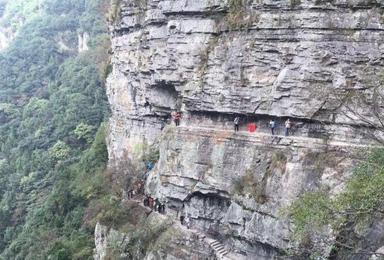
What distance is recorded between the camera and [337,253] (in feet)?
56.6

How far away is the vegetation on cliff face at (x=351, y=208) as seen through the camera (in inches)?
545

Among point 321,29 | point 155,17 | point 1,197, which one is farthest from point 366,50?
point 1,197

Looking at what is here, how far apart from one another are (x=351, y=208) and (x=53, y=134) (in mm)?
43525

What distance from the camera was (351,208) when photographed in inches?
575

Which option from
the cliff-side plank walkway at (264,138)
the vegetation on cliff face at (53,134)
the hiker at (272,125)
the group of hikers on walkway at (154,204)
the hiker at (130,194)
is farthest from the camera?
the vegetation on cliff face at (53,134)

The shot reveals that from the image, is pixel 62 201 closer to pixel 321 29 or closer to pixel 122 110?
pixel 122 110

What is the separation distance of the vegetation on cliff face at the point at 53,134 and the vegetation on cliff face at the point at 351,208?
1385 centimetres

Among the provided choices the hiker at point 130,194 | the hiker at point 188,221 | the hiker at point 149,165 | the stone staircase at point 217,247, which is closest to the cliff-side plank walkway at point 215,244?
the stone staircase at point 217,247

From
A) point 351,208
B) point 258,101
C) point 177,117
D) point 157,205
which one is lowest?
point 157,205

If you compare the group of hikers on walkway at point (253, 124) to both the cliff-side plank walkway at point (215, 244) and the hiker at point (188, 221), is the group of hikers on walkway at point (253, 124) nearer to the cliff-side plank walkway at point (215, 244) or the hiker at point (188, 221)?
the hiker at point (188, 221)

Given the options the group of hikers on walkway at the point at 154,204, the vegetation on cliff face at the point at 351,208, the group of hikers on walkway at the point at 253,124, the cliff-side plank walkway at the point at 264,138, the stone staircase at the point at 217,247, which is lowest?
the stone staircase at the point at 217,247

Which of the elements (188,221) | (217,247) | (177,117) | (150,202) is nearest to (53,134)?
(150,202)

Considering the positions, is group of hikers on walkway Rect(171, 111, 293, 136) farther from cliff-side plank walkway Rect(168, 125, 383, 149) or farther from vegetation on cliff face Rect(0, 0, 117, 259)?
vegetation on cliff face Rect(0, 0, 117, 259)

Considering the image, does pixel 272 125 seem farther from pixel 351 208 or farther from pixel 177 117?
pixel 351 208
